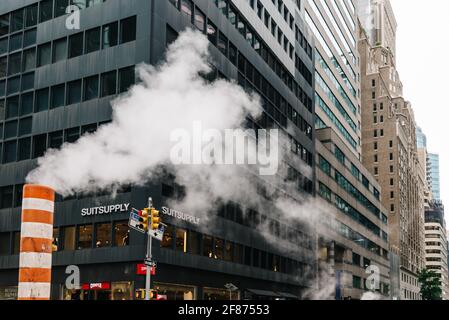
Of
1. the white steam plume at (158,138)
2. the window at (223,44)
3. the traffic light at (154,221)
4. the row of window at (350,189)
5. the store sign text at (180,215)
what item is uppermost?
the window at (223,44)

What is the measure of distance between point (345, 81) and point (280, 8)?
35760mm

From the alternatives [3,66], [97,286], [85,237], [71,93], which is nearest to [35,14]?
[3,66]

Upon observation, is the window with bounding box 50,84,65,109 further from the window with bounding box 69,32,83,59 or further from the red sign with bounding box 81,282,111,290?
the red sign with bounding box 81,282,111,290

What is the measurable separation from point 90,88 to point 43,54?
18.2 ft

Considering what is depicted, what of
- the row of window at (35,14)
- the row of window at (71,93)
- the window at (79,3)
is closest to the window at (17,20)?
the row of window at (35,14)

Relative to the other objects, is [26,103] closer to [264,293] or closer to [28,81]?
[28,81]

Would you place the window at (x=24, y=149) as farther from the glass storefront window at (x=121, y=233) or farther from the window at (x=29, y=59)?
the glass storefront window at (x=121, y=233)

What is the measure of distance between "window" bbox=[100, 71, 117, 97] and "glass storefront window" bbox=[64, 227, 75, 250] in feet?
29.1

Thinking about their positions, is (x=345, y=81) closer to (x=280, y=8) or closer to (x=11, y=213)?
(x=280, y=8)

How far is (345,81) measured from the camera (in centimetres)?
9375

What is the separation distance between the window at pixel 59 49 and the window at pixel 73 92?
2.20 m

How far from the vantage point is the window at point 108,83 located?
1527 inches

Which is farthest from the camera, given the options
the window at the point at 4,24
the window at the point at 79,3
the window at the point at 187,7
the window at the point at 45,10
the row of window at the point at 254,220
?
the window at the point at 4,24
